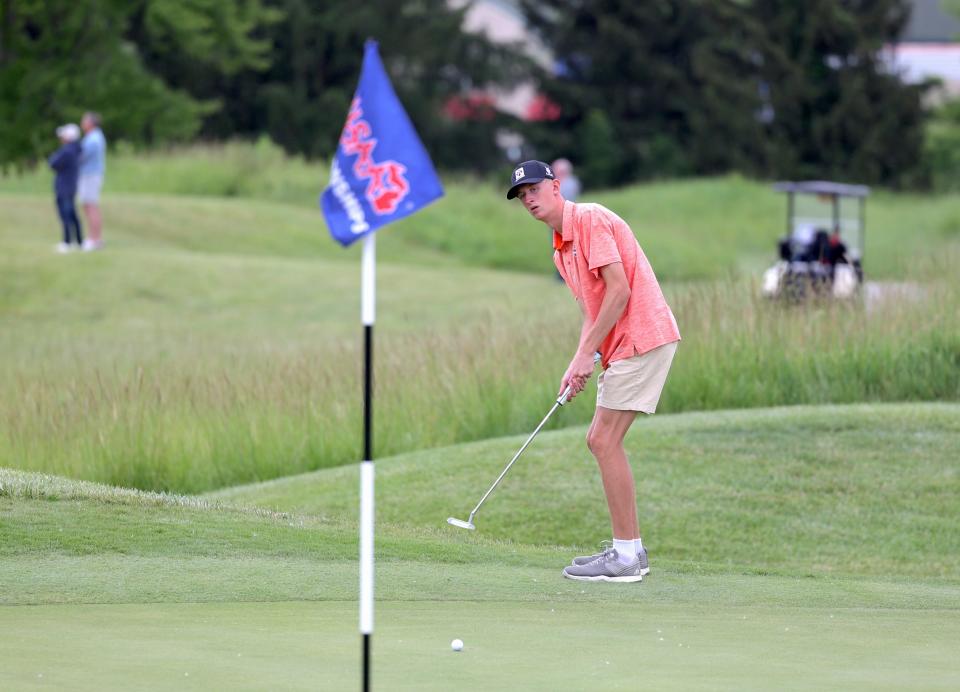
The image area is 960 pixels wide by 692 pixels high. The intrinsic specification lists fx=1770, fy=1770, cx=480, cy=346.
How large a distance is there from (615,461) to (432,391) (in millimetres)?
6773

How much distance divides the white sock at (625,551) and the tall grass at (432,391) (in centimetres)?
573

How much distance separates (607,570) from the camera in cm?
782

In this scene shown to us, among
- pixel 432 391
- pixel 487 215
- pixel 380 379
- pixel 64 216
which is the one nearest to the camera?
pixel 432 391

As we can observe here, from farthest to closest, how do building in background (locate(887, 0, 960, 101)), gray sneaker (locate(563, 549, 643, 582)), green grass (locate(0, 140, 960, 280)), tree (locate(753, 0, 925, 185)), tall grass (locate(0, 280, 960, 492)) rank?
building in background (locate(887, 0, 960, 101)), tree (locate(753, 0, 925, 185)), green grass (locate(0, 140, 960, 280)), tall grass (locate(0, 280, 960, 492)), gray sneaker (locate(563, 549, 643, 582))

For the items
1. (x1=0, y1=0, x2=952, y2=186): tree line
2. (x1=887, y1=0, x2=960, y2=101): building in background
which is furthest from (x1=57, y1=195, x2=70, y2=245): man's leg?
(x1=887, y1=0, x2=960, y2=101): building in background

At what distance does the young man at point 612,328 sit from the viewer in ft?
24.7

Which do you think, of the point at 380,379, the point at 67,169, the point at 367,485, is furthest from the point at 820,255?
the point at 367,485

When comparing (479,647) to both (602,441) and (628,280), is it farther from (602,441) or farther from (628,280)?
(628,280)

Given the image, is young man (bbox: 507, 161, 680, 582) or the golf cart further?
the golf cart

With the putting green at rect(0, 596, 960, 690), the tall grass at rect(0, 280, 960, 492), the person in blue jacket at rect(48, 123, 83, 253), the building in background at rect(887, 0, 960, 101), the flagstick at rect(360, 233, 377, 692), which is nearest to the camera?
the flagstick at rect(360, 233, 377, 692)

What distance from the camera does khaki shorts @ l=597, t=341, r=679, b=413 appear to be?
7672mm

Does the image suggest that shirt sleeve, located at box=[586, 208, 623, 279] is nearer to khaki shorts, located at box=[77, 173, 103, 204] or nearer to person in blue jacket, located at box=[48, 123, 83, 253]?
person in blue jacket, located at box=[48, 123, 83, 253]

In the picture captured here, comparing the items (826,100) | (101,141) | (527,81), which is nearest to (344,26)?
(527,81)

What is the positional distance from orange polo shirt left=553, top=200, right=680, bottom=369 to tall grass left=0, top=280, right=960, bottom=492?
233 inches
